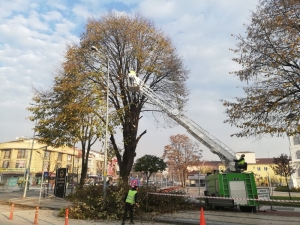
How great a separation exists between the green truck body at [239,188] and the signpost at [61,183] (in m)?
14.7

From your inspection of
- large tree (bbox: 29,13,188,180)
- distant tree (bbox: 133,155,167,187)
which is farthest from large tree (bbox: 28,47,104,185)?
distant tree (bbox: 133,155,167,187)

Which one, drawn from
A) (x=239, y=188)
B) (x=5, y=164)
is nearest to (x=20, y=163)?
(x=5, y=164)

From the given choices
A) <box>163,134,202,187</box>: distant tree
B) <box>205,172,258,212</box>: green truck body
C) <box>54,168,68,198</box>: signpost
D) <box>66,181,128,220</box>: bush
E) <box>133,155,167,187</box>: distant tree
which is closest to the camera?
<box>66,181,128,220</box>: bush

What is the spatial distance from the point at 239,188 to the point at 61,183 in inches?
651

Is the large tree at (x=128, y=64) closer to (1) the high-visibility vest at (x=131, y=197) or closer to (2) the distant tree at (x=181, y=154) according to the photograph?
(1) the high-visibility vest at (x=131, y=197)

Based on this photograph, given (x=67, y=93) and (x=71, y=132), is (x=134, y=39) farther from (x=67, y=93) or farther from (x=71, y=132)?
(x=71, y=132)

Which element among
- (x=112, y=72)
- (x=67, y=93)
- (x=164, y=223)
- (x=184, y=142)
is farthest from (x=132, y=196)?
(x=184, y=142)

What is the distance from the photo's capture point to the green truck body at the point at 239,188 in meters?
14.5

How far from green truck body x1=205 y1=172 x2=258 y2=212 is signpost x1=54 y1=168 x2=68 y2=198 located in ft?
48.4

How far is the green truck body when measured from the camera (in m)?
14.5

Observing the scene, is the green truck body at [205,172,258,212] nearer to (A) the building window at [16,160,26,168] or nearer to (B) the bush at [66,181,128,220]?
(B) the bush at [66,181,128,220]

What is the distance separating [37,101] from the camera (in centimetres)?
2111

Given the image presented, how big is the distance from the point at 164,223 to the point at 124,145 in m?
10.9

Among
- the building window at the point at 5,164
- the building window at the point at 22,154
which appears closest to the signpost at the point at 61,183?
the building window at the point at 22,154
